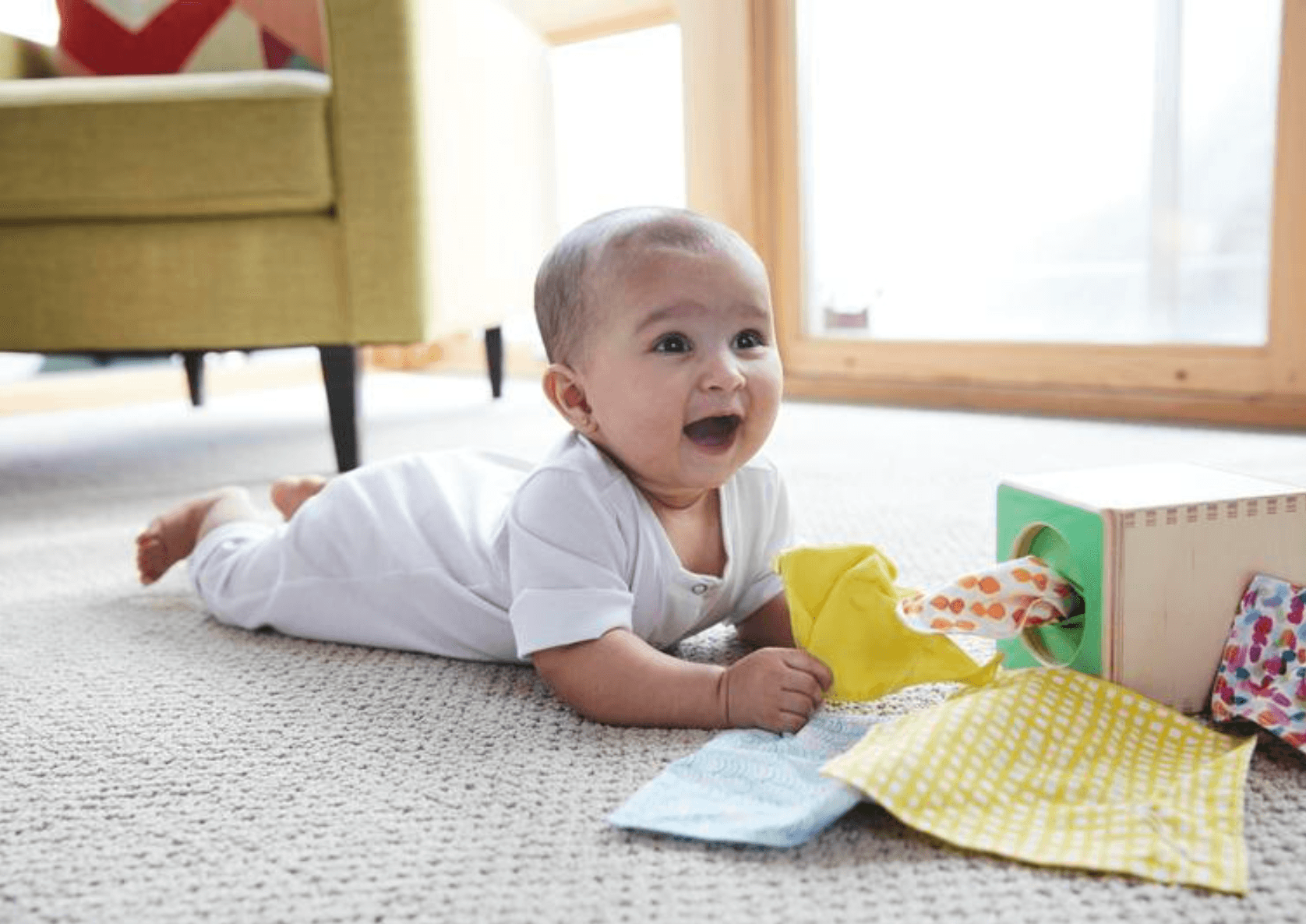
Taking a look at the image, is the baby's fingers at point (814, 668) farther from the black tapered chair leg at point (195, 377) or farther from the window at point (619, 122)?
the black tapered chair leg at point (195, 377)

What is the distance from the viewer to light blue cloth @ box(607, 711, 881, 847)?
49 cm

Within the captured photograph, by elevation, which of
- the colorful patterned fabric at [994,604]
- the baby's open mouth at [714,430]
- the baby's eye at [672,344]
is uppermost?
the baby's eye at [672,344]

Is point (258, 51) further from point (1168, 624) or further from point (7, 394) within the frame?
point (1168, 624)

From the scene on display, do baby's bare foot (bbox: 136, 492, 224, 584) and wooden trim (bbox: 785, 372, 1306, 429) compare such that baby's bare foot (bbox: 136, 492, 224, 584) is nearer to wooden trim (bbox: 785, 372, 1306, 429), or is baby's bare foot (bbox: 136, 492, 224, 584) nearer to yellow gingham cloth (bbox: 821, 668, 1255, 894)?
yellow gingham cloth (bbox: 821, 668, 1255, 894)

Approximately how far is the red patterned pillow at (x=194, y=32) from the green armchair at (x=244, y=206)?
0.59 meters

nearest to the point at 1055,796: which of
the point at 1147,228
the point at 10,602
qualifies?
the point at 10,602

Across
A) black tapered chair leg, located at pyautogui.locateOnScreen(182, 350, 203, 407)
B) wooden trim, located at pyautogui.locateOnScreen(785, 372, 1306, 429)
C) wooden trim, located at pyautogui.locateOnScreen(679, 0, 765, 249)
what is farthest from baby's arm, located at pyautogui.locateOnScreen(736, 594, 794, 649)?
black tapered chair leg, located at pyautogui.locateOnScreen(182, 350, 203, 407)

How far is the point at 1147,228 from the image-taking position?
5.83 feet

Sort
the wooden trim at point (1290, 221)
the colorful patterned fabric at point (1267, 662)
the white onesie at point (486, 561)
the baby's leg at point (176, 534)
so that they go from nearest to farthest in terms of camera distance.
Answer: the colorful patterned fabric at point (1267, 662) → the white onesie at point (486, 561) → the baby's leg at point (176, 534) → the wooden trim at point (1290, 221)

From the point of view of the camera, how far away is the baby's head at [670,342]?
67 centimetres

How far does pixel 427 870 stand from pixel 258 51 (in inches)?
72.7

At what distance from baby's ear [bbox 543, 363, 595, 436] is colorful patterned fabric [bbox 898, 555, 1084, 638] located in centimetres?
21

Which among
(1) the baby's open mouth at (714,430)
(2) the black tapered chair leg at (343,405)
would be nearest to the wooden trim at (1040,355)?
(2) the black tapered chair leg at (343,405)

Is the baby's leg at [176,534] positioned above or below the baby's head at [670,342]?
below
